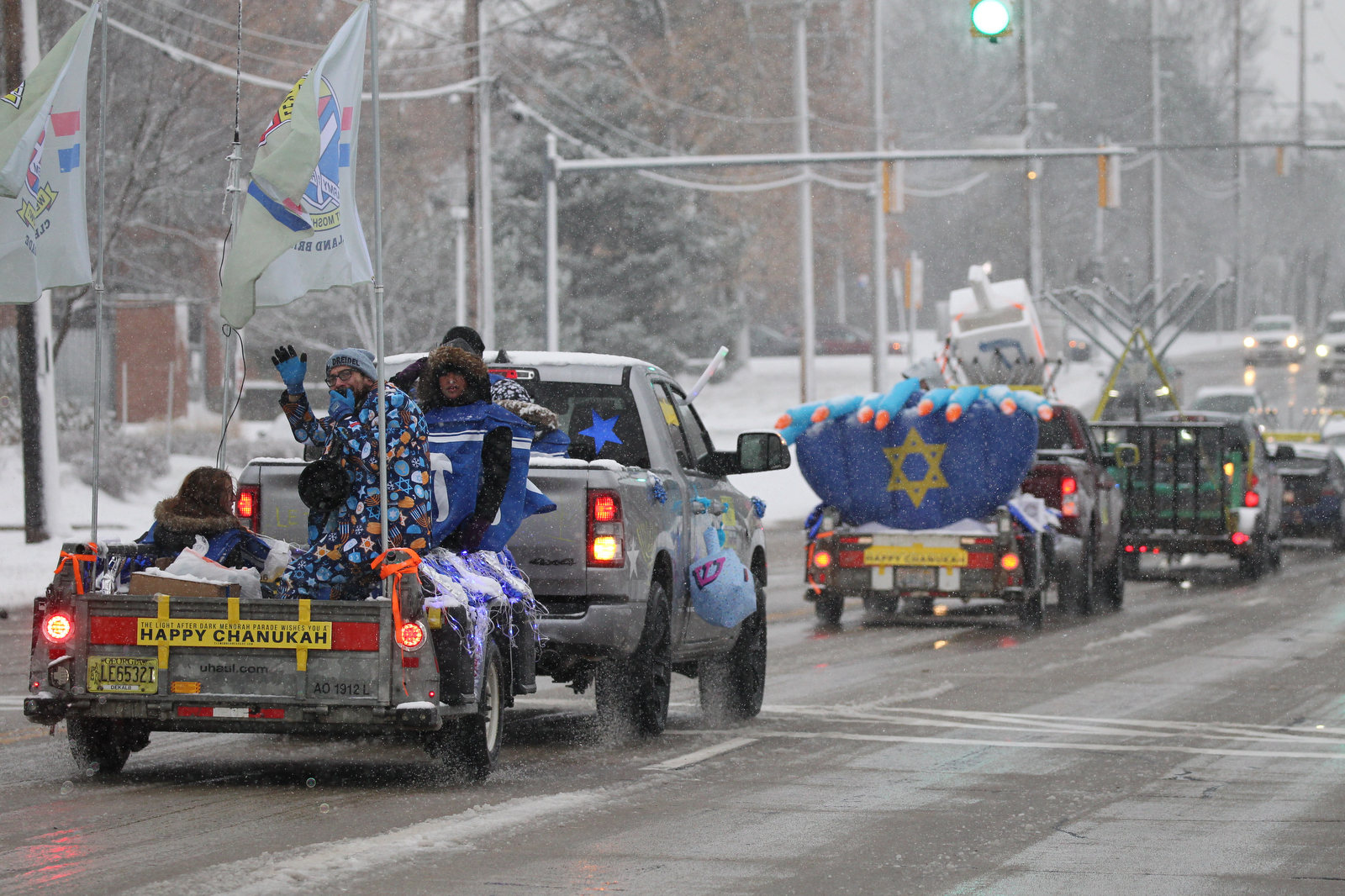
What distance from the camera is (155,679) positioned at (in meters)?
8.16

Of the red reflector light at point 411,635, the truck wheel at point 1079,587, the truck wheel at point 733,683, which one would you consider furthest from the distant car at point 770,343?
the red reflector light at point 411,635

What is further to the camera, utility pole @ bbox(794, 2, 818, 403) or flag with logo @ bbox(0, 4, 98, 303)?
utility pole @ bbox(794, 2, 818, 403)

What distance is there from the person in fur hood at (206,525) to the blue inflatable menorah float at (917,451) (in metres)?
9.59

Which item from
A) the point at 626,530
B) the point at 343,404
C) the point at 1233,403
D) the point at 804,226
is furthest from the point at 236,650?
the point at 804,226

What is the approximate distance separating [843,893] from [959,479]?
1171cm

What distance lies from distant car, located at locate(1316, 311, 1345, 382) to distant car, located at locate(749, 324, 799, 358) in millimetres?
21921

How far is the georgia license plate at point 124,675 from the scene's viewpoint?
8.17 meters

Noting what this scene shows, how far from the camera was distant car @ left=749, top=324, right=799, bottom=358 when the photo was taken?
83.5 metres

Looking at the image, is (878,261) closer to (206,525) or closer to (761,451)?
(761,451)

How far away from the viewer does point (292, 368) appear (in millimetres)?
8367

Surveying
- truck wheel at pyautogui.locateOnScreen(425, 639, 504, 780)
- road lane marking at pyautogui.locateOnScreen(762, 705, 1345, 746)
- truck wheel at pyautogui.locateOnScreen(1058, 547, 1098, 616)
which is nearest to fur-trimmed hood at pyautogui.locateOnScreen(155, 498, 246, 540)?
truck wheel at pyautogui.locateOnScreen(425, 639, 504, 780)

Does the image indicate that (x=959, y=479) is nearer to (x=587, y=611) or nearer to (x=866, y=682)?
(x=866, y=682)

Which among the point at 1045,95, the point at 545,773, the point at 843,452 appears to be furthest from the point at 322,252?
the point at 1045,95

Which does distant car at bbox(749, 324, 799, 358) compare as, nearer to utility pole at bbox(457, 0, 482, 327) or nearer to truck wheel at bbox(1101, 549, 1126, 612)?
utility pole at bbox(457, 0, 482, 327)
